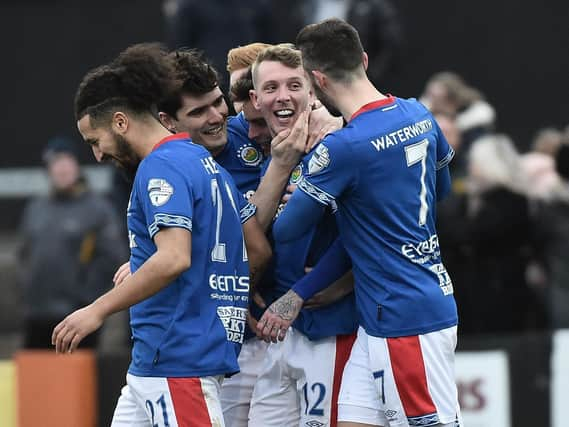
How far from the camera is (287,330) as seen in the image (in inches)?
209

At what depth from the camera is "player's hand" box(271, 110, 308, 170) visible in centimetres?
501

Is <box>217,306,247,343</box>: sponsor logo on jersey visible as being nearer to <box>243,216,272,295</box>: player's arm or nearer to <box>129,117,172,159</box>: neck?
<box>243,216,272,295</box>: player's arm

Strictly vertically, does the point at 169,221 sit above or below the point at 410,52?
below

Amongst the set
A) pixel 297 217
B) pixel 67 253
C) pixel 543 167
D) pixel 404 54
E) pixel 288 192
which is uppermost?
pixel 404 54

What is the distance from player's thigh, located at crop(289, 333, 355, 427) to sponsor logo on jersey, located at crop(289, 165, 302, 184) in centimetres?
68

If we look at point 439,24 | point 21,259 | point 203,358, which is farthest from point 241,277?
point 439,24

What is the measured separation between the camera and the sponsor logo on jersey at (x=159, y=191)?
4.48 m

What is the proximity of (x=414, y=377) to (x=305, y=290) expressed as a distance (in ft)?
1.94

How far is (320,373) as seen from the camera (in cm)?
527

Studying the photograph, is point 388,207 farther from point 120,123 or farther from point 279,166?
point 120,123

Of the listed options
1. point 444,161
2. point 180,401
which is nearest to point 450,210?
point 444,161

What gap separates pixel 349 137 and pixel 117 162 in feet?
2.94

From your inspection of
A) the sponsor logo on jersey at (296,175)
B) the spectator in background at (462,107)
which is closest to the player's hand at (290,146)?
the sponsor logo on jersey at (296,175)

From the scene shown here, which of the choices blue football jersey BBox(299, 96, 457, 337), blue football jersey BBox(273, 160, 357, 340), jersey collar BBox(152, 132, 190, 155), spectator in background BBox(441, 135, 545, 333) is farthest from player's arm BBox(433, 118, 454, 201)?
spectator in background BBox(441, 135, 545, 333)
